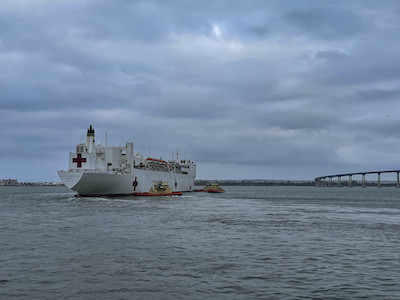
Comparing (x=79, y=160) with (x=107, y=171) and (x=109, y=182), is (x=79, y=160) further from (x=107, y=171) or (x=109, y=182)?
(x=109, y=182)

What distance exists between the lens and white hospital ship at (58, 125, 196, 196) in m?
72.1

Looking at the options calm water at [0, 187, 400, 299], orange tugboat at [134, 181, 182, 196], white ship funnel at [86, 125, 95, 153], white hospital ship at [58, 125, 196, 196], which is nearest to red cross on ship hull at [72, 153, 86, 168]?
white hospital ship at [58, 125, 196, 196]

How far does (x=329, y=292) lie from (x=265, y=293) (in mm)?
2054

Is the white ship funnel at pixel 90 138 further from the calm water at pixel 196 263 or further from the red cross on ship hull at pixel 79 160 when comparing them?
the calm water at pixel 196 263

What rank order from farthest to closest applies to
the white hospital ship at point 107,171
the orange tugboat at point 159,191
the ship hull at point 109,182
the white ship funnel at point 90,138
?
1. the orange tugboat at point 159,191
2. the white ship funnel at point 90,138
3. the white hospital ship at point 107,171
4. the ship hull at point 109,182

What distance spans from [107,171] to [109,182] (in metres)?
2.41

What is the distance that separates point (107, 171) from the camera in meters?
A: 79.1

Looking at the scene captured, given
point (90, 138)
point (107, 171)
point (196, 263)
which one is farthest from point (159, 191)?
point (196, 263)

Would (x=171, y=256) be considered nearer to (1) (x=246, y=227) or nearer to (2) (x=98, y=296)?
(2) (x=98, y=296)

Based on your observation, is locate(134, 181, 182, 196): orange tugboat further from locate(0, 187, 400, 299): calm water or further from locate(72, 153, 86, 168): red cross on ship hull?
locate(0, 187, 400, 299): calm water

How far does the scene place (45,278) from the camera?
15266 mm

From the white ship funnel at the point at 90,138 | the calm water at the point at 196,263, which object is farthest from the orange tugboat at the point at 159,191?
the calm water at the point at 196,263

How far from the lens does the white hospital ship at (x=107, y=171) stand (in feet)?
237

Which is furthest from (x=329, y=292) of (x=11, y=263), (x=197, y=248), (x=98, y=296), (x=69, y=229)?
(x=69, y=229)
